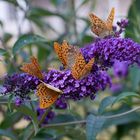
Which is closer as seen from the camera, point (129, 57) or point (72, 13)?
point (129, 57)

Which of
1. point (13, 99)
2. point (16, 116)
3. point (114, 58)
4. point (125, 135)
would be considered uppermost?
point (114, 58)

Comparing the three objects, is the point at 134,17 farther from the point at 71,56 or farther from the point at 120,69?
the point at 71,56

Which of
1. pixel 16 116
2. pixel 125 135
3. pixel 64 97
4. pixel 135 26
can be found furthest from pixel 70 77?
pixel 125 135

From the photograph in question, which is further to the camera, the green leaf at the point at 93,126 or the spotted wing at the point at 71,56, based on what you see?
the green leaf at the point at 93,126

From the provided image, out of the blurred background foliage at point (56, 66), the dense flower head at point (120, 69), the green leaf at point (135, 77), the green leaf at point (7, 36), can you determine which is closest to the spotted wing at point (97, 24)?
the blurred background foliage at point (56, 66)

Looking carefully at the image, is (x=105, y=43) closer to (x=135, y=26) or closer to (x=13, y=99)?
(x=13, y=99)

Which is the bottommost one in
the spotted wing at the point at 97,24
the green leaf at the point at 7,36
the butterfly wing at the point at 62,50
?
the green leaf at the point at 7,36

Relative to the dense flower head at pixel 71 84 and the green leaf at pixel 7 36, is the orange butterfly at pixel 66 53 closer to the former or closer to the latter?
the dense flower head at pixel 71 84
